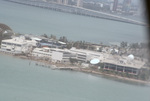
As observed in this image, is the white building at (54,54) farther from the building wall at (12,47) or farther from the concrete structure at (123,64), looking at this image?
the concrete structure at (123,64)

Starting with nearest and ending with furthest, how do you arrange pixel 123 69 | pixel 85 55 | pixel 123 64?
pixel 123 69 → pixel 123 64 → pixel 85 55

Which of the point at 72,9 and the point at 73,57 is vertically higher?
the point at 72,9

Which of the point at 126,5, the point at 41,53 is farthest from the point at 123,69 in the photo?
the point at 126,5

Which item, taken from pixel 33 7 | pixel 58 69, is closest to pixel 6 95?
pixel 58 69

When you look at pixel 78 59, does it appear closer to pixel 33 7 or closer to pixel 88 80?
pixel 88 80

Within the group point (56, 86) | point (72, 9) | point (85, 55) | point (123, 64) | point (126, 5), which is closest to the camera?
point (56, 86)

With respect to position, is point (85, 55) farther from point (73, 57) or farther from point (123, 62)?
point (123, 62)

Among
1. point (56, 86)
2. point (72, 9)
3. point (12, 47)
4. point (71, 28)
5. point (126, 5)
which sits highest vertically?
point (126, 5)
